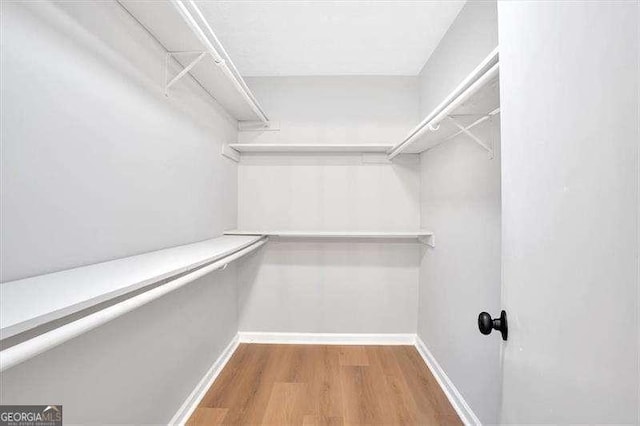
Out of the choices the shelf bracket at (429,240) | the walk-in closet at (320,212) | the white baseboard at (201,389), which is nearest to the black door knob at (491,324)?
the walk-in closet at (320,212)

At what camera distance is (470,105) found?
3.72 feet

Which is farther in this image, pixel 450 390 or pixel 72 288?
pixel 450 390

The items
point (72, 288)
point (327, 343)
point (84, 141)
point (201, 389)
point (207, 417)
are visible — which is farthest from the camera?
point (327, 343)

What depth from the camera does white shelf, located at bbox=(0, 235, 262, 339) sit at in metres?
0.50

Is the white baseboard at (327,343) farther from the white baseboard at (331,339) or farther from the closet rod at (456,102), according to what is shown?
the closet rod at (456,102)

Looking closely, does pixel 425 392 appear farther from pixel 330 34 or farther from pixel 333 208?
pixel 330 34

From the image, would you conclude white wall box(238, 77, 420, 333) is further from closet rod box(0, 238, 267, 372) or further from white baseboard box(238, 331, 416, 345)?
closet rod box(0, 238, 267, 372)

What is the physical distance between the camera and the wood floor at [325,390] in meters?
1.52

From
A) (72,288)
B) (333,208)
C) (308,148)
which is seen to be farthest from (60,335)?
(333,208)

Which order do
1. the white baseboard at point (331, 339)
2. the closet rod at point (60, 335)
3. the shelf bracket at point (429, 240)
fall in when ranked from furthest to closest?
1. the white baseboard at point (331, 339)
2. the shelf bracket at point (429, 240)
3. the closet rod at point (60, 335)

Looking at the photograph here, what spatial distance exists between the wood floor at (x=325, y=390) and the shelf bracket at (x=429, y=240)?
0.88 meters

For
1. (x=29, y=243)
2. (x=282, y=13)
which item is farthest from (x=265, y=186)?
(x=29, y=243)

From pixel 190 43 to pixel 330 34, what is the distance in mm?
956

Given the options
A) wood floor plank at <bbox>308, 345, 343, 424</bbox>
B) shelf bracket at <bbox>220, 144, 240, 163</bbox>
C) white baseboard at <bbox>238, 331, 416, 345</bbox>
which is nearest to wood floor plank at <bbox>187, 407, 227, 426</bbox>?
wood floor plank at <bbox>308, 345, 343, 424</bbox>
